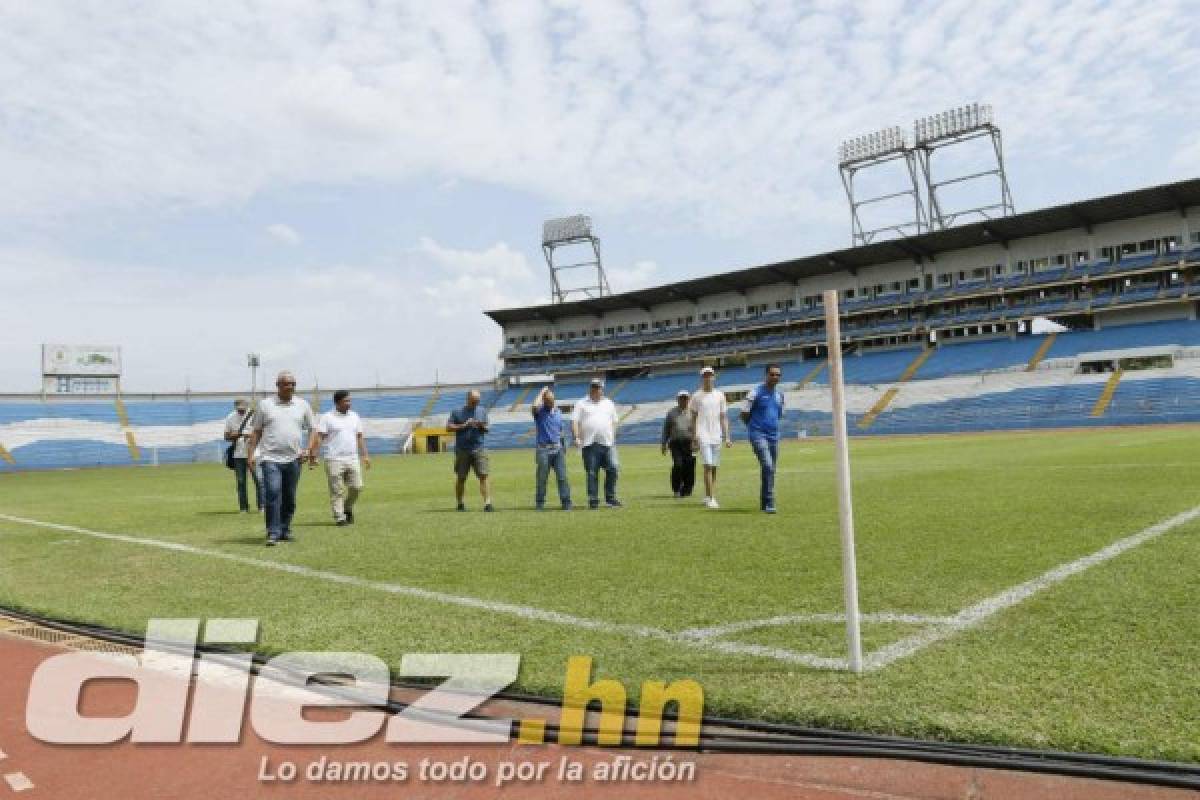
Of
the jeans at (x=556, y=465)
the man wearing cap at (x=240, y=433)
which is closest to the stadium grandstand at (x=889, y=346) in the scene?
the jeans at (x=556, y=465)

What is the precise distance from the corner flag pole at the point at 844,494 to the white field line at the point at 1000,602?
17 cm

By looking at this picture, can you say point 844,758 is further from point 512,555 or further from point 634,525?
point 634,525

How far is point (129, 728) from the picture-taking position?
361 cm

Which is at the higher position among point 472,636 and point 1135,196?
point 1135,196

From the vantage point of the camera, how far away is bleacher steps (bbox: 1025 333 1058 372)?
5117 centimetres

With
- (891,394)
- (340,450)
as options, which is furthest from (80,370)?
(340,450)

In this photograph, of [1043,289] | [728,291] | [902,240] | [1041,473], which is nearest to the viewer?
[1041,473]

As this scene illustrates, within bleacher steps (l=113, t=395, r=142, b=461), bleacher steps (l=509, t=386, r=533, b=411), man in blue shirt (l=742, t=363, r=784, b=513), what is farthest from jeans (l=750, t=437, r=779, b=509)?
bleacher steps (l=113, t=395, r=142, b=461)

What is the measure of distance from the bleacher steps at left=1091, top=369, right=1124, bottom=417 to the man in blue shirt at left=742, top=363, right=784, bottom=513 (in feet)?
129

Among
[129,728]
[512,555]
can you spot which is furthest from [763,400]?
[129,728]

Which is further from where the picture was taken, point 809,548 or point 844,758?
point 809,548

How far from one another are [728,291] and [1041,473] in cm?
5794

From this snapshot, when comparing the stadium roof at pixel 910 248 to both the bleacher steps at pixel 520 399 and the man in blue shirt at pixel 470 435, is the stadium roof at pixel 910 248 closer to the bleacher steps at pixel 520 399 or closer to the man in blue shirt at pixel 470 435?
the bleacher steps at pixel 520 399

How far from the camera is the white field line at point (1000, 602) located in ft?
13.8
